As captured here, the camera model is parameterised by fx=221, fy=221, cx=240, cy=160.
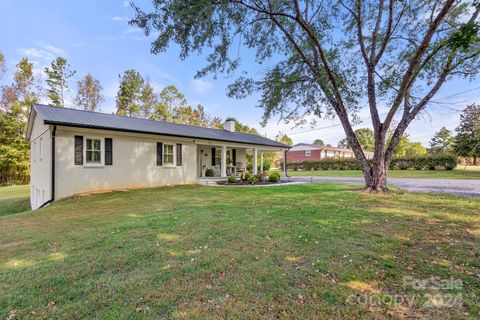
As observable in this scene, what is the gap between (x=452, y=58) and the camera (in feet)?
26.0

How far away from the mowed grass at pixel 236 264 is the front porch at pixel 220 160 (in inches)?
357

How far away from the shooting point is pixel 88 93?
2725 centimetres

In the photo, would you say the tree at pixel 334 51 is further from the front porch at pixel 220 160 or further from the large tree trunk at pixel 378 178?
the front porch at pixel 220 160

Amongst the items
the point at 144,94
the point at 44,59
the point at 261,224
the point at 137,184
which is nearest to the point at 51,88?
the point at 44,59

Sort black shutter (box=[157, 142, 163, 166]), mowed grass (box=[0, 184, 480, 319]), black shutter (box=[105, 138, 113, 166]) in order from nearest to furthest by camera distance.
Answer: mowed grass (box=[0, 184, 480, 319]), black shutter (box=[105, 138, 113, 166]), black shutter (box=[157, 142, 163, 166])

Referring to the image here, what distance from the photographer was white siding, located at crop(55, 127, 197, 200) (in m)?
9.11

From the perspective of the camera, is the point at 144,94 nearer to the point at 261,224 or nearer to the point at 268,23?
the point at 268,23

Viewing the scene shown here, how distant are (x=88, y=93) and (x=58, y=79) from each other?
10.5 feet

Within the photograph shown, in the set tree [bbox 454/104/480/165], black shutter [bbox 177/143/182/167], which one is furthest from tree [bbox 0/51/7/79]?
tree [bbox 454/104/480/165]

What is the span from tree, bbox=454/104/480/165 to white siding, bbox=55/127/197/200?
2606 centimetres

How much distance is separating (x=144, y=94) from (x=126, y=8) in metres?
24.5

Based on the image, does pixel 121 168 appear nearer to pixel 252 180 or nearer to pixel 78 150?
pixel 78 150

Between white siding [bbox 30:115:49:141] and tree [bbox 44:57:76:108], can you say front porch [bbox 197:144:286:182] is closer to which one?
white siding [bbox 30:115:49:141]

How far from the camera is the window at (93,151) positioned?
9797 mm
